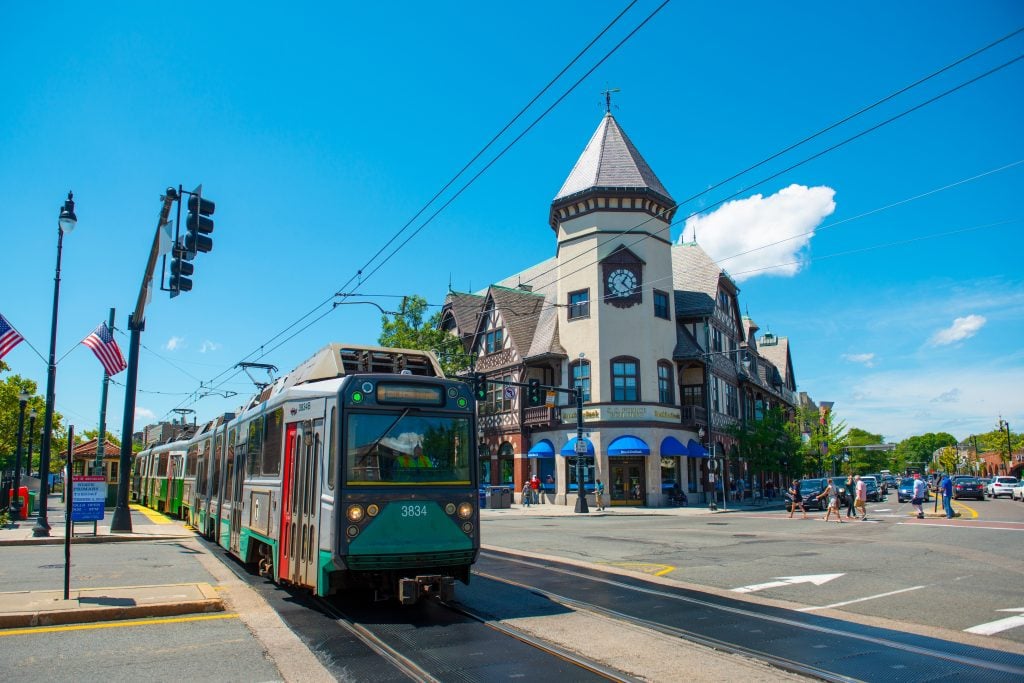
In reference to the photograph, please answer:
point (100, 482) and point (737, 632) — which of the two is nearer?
point (737, 632)

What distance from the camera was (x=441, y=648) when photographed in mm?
7141

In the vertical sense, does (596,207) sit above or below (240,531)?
above

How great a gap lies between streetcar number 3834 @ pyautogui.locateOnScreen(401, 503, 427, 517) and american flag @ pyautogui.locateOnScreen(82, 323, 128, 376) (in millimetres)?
15564

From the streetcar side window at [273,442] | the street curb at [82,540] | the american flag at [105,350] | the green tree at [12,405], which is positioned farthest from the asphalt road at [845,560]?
the green tree at [12,405]

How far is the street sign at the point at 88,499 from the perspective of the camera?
15.2 meters

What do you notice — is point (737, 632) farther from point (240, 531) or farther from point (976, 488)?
point (976, 488)

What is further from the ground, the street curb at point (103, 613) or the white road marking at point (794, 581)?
the street curb at point (103, 613)

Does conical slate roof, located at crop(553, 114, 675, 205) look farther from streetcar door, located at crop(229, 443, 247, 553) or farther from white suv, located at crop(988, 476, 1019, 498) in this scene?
white suv, located at crop(988, 476, 1019, 498)

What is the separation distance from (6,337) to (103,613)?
13590 millimetres

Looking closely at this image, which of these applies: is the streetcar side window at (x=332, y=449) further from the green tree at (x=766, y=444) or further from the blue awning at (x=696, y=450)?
the green tree at (x=766, y=444)

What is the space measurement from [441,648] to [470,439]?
2.69m

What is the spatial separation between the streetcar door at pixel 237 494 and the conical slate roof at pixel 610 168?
1171 inches

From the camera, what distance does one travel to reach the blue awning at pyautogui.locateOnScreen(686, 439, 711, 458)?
1553 inches

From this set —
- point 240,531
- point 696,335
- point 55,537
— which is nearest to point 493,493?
point 696,335
